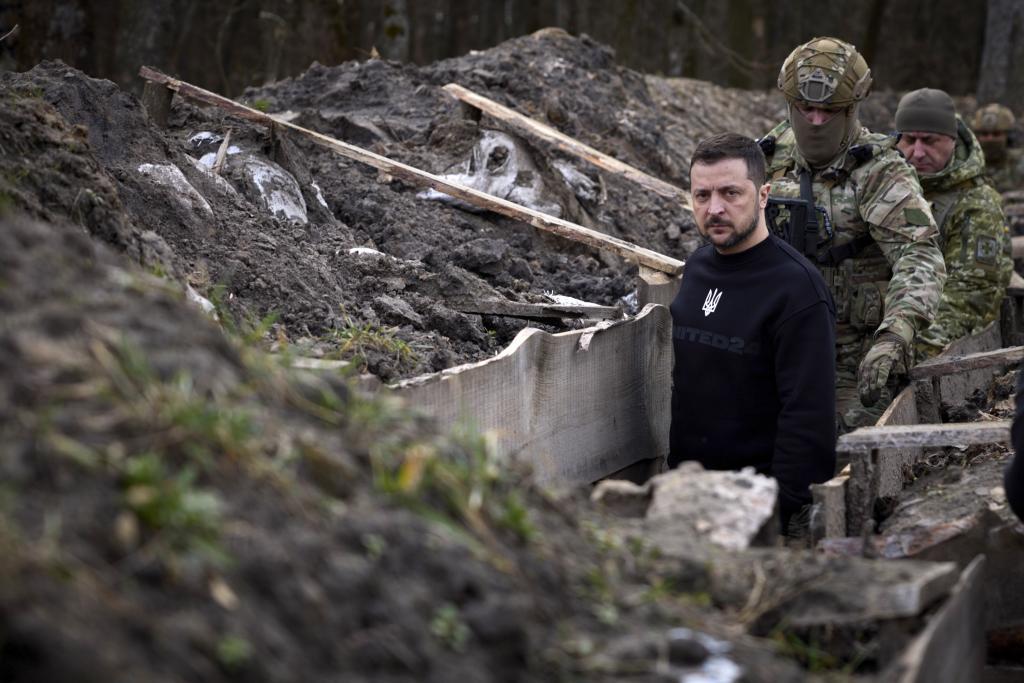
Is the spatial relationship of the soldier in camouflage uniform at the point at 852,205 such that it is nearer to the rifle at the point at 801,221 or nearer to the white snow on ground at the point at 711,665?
the rifle at the point at 801,221

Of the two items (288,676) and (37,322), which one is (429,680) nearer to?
(288,676)

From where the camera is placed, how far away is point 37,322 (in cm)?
285

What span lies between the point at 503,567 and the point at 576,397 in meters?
2.77

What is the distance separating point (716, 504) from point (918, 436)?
1.57 m

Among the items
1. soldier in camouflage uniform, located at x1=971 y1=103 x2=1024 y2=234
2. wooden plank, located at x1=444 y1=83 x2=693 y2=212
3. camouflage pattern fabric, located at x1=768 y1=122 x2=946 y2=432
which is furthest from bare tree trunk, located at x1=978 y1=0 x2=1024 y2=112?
camouflage pattern fabric, located at x1=768 y1=122 x2=946 y2=432

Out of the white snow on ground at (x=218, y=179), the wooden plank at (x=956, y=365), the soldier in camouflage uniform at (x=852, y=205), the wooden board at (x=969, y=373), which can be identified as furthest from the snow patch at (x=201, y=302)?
the wooden board at (x=969, y=373)

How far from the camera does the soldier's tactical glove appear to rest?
→ 5.91 meters

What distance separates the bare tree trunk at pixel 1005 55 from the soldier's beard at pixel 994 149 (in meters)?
3.67

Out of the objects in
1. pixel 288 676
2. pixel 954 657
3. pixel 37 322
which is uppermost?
pixel 37 322

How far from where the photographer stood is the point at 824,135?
6602 millimetres

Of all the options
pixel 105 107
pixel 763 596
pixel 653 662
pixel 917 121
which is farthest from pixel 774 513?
pixel 917 121

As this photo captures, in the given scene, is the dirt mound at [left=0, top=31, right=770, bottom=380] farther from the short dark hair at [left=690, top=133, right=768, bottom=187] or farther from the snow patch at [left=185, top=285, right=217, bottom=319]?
the short dark hair at [left=690, top=133, right=768, bottom=187]

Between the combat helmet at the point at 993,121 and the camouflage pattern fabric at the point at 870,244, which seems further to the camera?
the combat helmet at the point at 993,121

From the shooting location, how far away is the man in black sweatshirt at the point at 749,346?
5.09 meters
